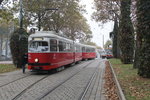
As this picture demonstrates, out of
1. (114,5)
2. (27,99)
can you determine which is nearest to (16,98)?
(27,99)

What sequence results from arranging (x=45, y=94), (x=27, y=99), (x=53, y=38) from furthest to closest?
1. (x=53, y=38)
2. (x=45, y=94)
3. (x=27, y=99)

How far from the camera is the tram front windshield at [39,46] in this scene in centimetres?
1597

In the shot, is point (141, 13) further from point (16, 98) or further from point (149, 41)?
point (16, 98)

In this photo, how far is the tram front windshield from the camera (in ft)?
52.4

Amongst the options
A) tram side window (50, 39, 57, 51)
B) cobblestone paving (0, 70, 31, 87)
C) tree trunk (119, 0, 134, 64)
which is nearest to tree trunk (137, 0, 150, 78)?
tram side window (50, 39, 57, 51)

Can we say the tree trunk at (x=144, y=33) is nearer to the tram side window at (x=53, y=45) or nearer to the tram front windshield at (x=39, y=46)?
the tram side window at (x=53, y=45)

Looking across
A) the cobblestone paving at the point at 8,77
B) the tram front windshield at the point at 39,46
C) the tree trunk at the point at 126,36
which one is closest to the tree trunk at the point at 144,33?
the tram front windshield at the point at 39,46

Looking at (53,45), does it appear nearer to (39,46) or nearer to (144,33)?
(39,46)

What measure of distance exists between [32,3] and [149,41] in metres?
19.1

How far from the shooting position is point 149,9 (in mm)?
11586

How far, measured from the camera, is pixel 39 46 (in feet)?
52.9

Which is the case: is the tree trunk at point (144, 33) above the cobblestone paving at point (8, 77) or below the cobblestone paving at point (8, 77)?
above

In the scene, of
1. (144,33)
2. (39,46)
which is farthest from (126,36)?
(144,33)

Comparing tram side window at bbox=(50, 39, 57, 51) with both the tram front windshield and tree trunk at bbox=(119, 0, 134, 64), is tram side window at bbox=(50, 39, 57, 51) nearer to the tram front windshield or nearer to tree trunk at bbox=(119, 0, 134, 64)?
the tram front windshield
